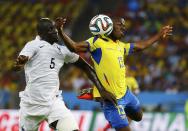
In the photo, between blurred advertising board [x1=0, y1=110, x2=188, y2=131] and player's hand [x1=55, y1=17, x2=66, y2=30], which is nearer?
player's hand [x1=55, y1=17, x2=66, y2=30]

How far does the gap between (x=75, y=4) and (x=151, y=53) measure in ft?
17.0

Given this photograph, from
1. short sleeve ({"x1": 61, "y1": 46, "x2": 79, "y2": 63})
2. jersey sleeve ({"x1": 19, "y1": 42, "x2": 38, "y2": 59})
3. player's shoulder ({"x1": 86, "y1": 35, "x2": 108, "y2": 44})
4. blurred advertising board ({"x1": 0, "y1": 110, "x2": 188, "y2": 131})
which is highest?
jersey sleeve ({"x1": 19, "y1": 42, "x2": 38, "y2": 59})

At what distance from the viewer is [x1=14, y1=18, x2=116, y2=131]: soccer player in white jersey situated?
9305 millimetres

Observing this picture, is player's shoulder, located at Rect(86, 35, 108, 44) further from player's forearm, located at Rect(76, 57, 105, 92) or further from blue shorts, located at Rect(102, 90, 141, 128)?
blue shorts, located at Rect(102, 90, 141, 128)

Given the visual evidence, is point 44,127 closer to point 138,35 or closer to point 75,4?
point 138,35

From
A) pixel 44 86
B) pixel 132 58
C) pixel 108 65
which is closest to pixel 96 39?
pixel 108 65

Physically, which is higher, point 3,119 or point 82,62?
point 82,62

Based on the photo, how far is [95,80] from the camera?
9.92 meters

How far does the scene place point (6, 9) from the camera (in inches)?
1098

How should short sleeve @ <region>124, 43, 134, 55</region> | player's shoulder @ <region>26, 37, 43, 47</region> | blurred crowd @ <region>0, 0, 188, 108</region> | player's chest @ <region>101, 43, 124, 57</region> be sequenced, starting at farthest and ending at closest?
blurred crowd @ <region>0, 0, 188, 108</region>
short sleeve @ <region>124, 43, 134, 55</region>
player's chest @ <region>101, 43, 124, 57</region>
player's shoulder @ <region>26, 37, 43, 47</region>

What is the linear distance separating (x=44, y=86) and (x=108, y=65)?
1168 millimetres

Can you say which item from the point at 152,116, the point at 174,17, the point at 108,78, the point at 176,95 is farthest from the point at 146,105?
the point at 108,78

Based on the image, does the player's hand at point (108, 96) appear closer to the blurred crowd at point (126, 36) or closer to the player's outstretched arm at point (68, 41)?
the player's outstretched arm at point (68, 41)

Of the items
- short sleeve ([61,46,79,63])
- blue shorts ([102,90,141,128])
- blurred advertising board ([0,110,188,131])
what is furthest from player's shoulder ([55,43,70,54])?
blurred advertising board ([0,110,188,131])
